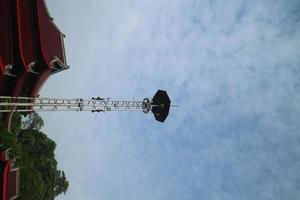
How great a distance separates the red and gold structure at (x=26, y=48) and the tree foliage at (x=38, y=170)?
620cm

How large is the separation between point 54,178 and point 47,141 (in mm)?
5109

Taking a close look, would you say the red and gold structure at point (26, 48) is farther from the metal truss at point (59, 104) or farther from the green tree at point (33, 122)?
the green tree at point (33, 122)

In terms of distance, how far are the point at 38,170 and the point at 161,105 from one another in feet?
58.6

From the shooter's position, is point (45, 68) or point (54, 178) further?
point (54, 178)

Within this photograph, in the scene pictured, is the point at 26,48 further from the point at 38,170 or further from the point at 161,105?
the point at 161,105

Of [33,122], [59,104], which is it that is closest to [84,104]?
[59,104]

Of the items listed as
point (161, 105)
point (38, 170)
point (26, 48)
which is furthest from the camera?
point (161, 105)

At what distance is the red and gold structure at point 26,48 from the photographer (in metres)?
22.0

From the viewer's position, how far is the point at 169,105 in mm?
43531

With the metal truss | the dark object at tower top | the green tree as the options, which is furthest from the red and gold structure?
the green tree

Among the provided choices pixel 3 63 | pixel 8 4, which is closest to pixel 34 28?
pixel 8 4

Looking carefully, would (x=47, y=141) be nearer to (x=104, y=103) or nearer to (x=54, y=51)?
(x=104, y=103)

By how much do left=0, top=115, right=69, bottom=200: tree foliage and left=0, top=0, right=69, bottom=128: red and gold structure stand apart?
20.3 feet

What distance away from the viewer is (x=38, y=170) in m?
37.3
